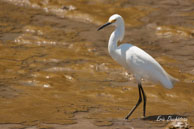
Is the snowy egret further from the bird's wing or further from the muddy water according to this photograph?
the muddy water

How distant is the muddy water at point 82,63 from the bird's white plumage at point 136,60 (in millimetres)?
670

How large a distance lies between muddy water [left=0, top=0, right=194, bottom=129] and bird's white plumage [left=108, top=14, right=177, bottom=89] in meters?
0.67

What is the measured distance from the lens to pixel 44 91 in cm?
786

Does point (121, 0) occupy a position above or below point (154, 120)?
above

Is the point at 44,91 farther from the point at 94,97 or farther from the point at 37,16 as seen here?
the point at 37,16

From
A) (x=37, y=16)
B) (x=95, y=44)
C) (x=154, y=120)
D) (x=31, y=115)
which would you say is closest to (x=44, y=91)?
(x=31, y=115)

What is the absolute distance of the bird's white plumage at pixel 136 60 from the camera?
645 centimetres

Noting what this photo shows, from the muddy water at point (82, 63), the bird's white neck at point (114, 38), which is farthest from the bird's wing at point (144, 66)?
the muddy water at point (82, 63)

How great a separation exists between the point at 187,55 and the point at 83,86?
326 centimetres

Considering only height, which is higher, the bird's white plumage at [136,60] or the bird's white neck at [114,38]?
the bird's white neck at [114,38]

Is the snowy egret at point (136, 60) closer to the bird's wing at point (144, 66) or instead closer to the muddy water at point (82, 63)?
the bird's wing at point (144, 66)

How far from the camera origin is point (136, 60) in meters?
6.45

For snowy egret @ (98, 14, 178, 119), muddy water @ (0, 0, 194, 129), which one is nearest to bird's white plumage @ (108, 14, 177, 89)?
snowy egret @ (98, 14, 178, 119)

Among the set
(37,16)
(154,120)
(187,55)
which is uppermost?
(37,16)
